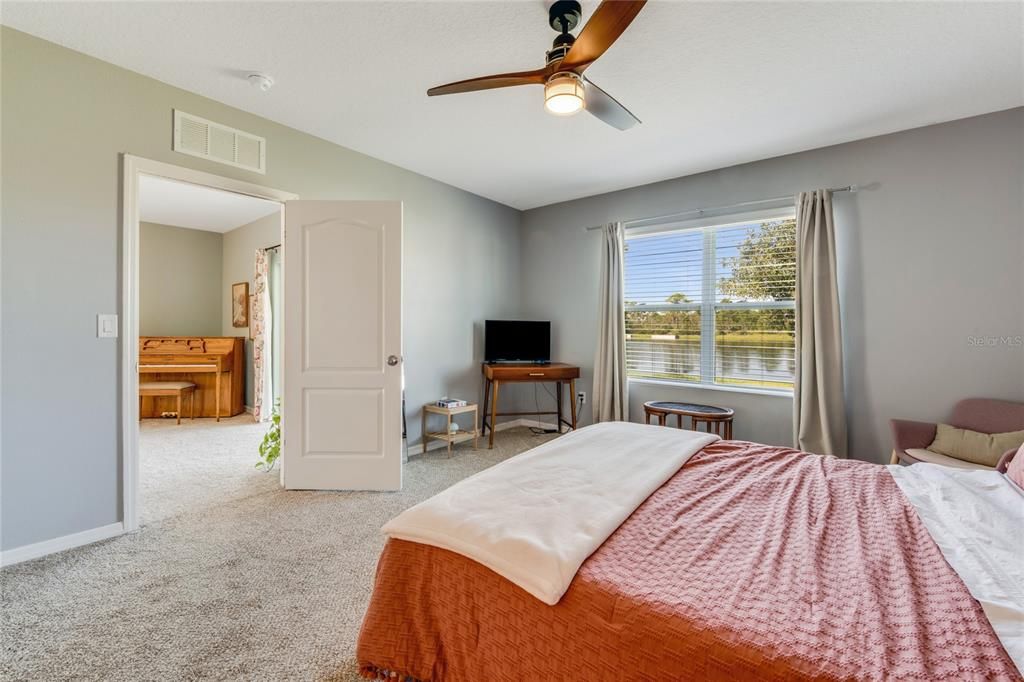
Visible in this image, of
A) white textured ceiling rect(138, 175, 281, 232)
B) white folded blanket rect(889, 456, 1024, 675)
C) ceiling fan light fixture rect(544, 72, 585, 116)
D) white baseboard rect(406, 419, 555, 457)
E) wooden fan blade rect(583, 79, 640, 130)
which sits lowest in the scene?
white baseboard rect(406, 419, 555, 457)

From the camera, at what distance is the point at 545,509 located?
4.48 ft

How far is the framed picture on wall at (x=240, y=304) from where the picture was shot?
6061mm

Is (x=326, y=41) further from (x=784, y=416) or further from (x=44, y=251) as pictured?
(x=784, y=416)

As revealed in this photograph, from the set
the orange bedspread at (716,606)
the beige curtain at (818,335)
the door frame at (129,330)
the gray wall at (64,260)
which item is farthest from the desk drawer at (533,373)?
the orange bedspread at (716,606)

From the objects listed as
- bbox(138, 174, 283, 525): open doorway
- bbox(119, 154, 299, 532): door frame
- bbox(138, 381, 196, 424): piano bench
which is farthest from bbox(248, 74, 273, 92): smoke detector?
bbox(138, 381, 196, 424): piano bench

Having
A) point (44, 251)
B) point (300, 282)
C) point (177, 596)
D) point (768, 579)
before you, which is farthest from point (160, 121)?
point (768, 579)

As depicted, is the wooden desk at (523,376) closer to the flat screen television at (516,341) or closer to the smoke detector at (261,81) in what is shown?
the flat screen television at (516,341)

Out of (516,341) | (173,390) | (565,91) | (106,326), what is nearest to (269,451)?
(106,326)

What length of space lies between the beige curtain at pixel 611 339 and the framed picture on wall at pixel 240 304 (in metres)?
4.68

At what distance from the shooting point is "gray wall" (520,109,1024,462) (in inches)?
112

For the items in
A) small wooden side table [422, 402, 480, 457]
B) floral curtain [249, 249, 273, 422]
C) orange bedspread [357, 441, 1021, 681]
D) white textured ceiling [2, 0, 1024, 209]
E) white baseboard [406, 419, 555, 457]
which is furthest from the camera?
floral curtain [249, 249, 273, 422]

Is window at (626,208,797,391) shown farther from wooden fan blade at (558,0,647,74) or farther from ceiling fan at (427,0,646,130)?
wooden fan blade at (558,0,647,74)

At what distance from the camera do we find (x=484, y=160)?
3.76m

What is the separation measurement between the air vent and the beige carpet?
7.20 ft
